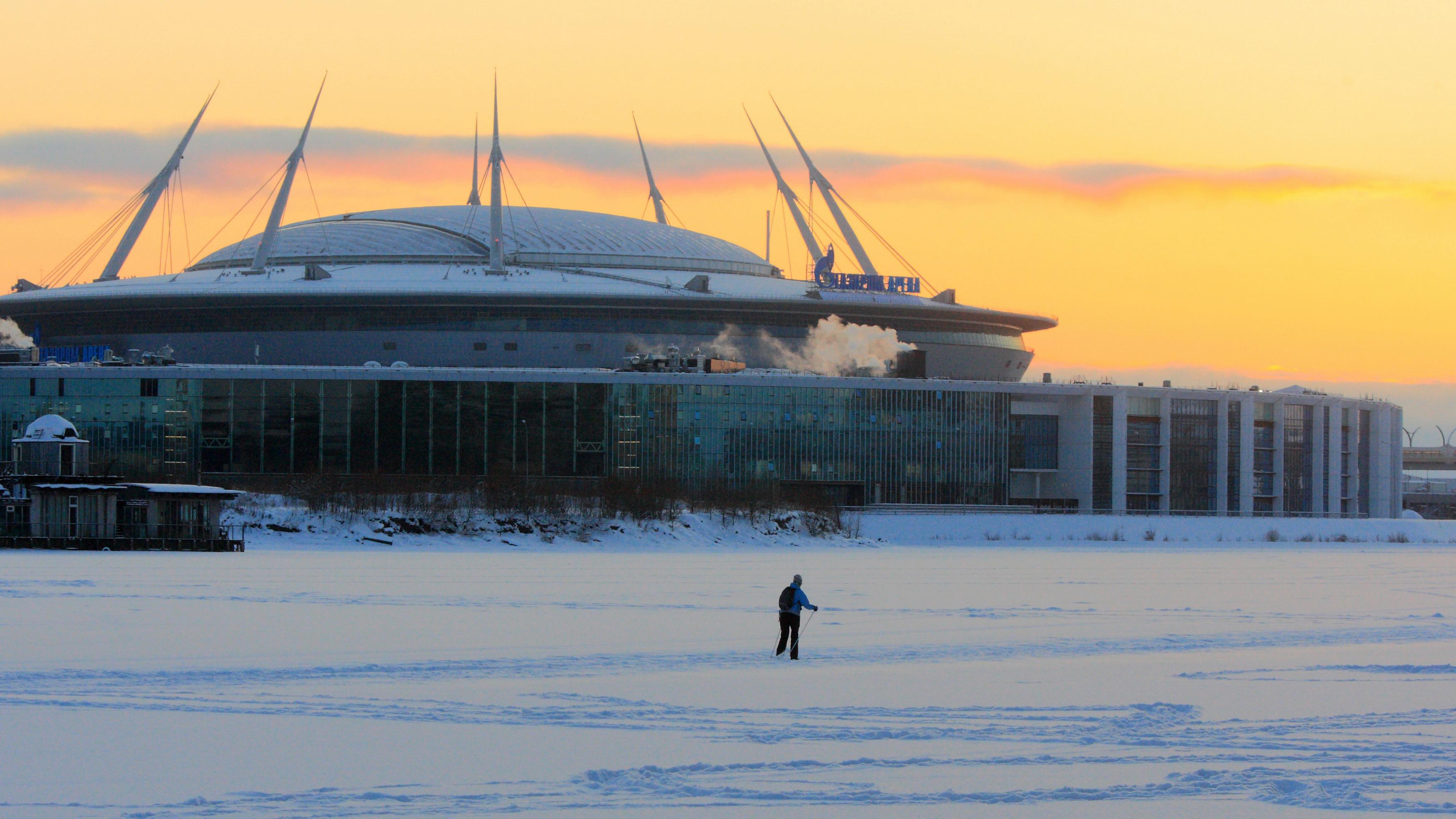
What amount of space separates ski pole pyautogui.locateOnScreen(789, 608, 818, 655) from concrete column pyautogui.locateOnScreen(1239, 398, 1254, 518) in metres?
86.6

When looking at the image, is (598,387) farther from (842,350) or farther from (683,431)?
(842,350)

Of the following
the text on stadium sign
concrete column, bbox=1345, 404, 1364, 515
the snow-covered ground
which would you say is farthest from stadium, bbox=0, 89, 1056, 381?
the snow-covered ground

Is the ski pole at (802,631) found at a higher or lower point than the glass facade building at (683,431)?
lower

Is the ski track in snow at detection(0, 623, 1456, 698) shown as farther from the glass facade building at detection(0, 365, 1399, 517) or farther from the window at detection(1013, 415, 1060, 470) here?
the window at detection(1013, 415, 1060, 470)

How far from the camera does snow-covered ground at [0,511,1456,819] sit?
19203 millimetres

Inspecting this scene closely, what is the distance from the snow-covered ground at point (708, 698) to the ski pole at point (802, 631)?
21 centimetres

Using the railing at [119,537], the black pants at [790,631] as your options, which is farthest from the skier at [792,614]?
the railing at [119,537]

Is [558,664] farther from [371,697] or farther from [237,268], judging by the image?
[237,268]

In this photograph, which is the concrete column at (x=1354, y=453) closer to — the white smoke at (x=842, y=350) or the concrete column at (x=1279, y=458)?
the concrete column at (x=1279, y=458)

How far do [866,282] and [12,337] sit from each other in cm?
5916

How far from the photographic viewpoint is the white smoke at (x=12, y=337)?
11275cm

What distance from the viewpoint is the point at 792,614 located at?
102ft

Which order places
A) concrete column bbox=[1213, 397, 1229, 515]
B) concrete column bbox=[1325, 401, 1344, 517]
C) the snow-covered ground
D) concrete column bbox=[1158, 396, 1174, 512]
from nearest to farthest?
the snow-covered ground < concrete column bbox=[1158, 396, 1174, 512] < concrete column bbox=[1213, 397, 1229, 515] < concrete column bbox=[1325, 401, 1344, 517]

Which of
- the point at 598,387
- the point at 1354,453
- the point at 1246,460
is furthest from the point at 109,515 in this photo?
the point at 1354,453
